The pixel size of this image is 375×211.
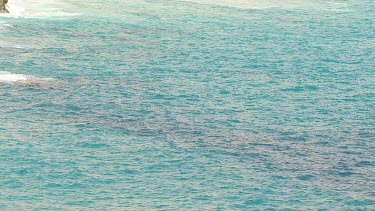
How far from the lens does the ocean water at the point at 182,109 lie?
34062 millimetres

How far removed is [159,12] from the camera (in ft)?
233

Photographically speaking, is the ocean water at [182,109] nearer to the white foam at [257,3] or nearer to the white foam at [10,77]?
the white foam at [10,77]

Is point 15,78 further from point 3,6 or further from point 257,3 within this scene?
point 257,3

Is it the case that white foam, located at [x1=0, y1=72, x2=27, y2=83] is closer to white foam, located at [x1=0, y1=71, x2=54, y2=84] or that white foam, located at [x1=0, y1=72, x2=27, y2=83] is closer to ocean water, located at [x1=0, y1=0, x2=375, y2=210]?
white foam, located at [x1=0, y1=71, x2=54, y2=84]

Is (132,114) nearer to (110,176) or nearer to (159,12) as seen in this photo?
(110,176)

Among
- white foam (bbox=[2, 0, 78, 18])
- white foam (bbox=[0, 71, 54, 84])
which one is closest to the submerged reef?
white foam (bbox=[2, 0, 78, 18])

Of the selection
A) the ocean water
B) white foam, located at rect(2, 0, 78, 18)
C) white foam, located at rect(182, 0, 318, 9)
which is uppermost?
white foam, located at rect(182, 0, 318, 9)

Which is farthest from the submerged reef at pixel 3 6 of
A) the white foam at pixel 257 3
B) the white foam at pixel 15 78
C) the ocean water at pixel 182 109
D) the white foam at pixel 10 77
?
the white foam at pixel 257 3

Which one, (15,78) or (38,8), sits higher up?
(38,8)

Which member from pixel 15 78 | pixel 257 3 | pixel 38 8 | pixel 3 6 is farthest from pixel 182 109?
pixel 257 3

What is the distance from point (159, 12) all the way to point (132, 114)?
28.5 metres

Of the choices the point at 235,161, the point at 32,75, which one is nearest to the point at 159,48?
the point at 32,75

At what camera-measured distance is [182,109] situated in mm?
45031

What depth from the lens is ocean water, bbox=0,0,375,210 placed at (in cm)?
3406
